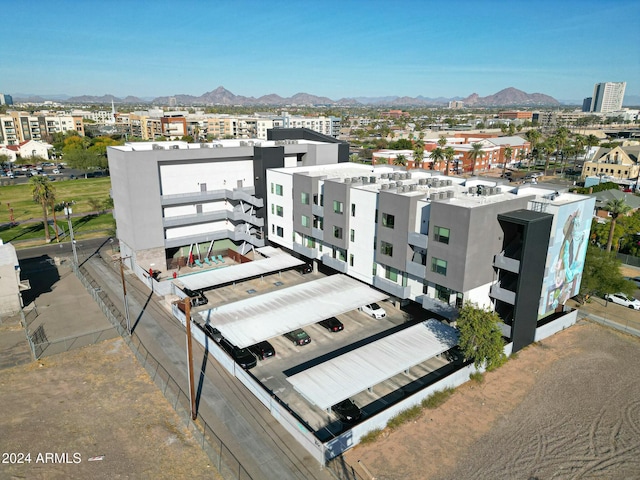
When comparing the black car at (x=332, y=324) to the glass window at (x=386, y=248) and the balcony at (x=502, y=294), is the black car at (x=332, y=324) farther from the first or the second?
the balcony at (x=502, y=294)

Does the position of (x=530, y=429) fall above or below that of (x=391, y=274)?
below

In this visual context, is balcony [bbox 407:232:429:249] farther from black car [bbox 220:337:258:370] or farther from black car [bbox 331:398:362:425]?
black car [bbox 220:337:258:370]

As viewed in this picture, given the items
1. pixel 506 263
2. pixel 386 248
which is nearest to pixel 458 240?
pixel 506 263

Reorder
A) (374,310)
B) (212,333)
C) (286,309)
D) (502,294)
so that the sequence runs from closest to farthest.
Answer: (502,294) < (212,333) < (286,309) < (374,310)

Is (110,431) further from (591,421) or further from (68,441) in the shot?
(591,421)

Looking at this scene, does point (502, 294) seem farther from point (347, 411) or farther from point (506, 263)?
point (347, 411)

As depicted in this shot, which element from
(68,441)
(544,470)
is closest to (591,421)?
(544,470)
